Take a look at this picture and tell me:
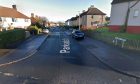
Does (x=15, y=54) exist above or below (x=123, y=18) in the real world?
below

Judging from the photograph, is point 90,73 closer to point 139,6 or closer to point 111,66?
point 111,66

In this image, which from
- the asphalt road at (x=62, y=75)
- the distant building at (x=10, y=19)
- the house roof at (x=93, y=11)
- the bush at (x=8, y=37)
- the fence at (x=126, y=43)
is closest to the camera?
the asphalt road at (x=62, y=75)

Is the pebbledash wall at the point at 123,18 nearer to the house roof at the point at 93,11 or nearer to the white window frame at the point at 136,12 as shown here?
the white window frame at the point at 136,12

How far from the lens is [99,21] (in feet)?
204

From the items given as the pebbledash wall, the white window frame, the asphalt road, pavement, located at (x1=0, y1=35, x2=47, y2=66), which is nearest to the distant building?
pavement, located at (x1=0, y1=35, x2=47, y2=66)

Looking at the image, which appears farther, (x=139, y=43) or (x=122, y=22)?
(x=122, y=22)

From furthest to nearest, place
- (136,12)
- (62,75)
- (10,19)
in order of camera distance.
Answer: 1. (10,19)
2. (136,12)
3. (62,75)

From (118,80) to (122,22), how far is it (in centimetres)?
2189

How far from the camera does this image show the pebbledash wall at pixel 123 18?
2476 cm

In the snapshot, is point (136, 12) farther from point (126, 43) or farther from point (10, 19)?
point (10, 19)

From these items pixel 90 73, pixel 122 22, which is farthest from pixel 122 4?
pixel 90 73

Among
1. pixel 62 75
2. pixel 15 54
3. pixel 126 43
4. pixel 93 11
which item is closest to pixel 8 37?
pixel 15 54

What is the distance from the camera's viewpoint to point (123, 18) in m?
28.0

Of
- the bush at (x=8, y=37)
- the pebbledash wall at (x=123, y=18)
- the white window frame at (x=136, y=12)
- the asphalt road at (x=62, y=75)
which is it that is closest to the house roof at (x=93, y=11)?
the pebbledash wall at (x=123, y=18)
